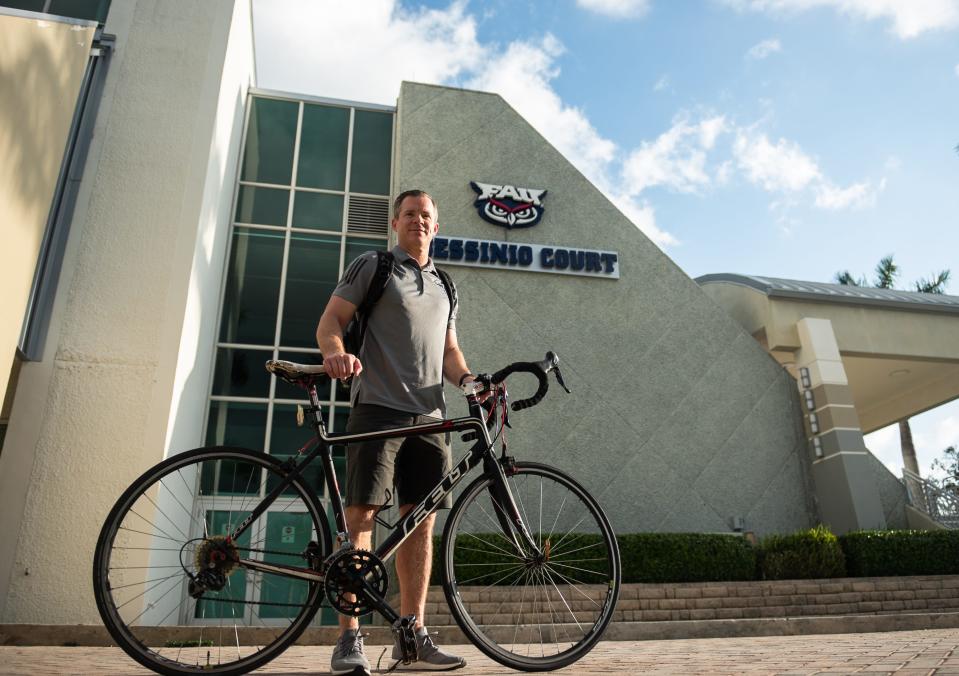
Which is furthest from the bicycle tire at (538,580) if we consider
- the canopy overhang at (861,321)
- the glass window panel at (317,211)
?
the canopy overhang at (861,321)

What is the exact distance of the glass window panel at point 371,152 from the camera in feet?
48.0

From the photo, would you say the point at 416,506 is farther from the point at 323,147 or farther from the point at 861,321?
the point at 861,321

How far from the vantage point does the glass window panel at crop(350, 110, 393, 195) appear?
1464 cm

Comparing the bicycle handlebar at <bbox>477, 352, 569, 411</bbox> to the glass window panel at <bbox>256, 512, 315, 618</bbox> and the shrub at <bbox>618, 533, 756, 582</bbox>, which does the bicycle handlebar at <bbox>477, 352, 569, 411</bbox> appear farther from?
the shrub at <bbox>618, 533, 756, 582</bbox>

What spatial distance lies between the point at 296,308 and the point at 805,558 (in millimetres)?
9788

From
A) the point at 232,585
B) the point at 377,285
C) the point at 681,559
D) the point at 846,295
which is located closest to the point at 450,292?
the point at 377,285

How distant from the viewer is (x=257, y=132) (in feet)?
47.9

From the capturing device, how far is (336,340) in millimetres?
3000

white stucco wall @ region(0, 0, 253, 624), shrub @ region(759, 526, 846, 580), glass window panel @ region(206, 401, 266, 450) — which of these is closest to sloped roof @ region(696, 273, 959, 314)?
shrub @ region(759, 526, 846, 580)

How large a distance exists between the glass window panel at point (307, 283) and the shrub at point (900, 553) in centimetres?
993

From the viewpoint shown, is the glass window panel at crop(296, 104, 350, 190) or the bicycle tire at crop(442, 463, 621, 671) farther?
the glass window panel at crop(296, 104, 350, 190)

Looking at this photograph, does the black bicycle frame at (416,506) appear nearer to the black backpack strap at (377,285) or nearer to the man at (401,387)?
the man at (401,387)

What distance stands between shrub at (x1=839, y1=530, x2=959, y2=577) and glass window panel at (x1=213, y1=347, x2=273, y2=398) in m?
10.3

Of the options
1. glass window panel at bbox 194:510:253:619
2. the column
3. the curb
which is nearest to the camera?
glass window panel at bbox 194:510:253:619
